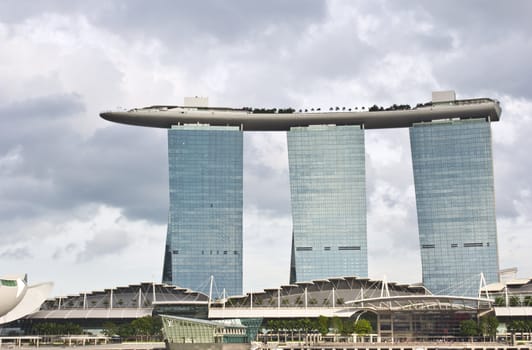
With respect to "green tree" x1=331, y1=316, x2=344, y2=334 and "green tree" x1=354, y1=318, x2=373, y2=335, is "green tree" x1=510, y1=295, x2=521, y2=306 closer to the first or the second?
"green tree" x1=354, y1=318, x2=373, y2=335

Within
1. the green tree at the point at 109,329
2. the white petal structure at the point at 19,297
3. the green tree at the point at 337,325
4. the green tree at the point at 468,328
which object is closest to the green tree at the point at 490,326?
the green tree at the point at 468,328

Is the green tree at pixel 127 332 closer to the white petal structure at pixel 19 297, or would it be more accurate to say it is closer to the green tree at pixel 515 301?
the white petal structure at pixel 19 297

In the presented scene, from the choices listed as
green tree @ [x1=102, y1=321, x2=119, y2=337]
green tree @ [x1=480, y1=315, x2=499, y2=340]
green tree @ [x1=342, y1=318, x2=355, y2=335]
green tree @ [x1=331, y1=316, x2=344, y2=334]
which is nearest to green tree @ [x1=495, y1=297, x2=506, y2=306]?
green tree @ [x1=480, y1=315, x2=499, y2=340]

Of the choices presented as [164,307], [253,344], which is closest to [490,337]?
[253,344]

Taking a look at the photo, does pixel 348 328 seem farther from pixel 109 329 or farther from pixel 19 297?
pixel 19 297

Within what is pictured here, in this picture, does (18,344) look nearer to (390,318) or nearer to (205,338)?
(205,338)

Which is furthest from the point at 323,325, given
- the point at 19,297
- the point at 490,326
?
the point at 19,297

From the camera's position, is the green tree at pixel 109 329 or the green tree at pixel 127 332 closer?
the green tree at pixel 127 332
